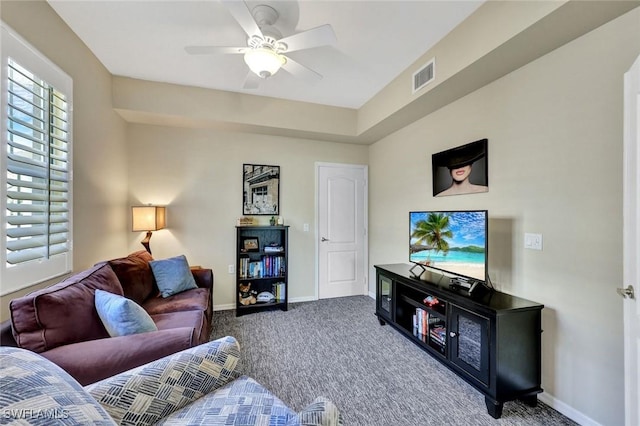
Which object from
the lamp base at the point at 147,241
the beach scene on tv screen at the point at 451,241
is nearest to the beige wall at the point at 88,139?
the lamp base at the point at 147,241

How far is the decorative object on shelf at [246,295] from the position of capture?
139 inches

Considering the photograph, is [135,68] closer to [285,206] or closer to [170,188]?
[170,188]

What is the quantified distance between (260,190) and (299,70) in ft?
6.35

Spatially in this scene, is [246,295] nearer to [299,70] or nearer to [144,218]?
[144,218]

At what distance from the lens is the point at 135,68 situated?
277cm

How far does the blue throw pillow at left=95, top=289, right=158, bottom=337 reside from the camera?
4.97ft

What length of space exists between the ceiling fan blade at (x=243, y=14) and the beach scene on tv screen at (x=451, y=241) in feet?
6.79

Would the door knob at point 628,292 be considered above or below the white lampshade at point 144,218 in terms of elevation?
below

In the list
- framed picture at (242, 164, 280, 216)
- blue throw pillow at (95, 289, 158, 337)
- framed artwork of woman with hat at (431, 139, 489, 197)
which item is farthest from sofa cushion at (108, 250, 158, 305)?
framed artwork of woman with hat at (431, 139, 489, 197)

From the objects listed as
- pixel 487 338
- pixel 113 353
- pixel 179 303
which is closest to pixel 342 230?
pixel 179 303

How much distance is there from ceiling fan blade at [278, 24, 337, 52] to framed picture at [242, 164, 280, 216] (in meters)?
2.06

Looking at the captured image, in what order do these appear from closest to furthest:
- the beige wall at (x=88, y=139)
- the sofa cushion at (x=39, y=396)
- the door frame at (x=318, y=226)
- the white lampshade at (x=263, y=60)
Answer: the sofa cushion at (x=39, y=396)
the beige wall at (x=88, y=139)
the white lampshade at (x=263, y=60)
the door frame at (x=318, y=226)

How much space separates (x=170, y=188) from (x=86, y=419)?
3.20 metres

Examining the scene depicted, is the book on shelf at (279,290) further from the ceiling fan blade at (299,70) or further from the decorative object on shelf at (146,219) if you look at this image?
the ceiling fan blade at (299,70)
